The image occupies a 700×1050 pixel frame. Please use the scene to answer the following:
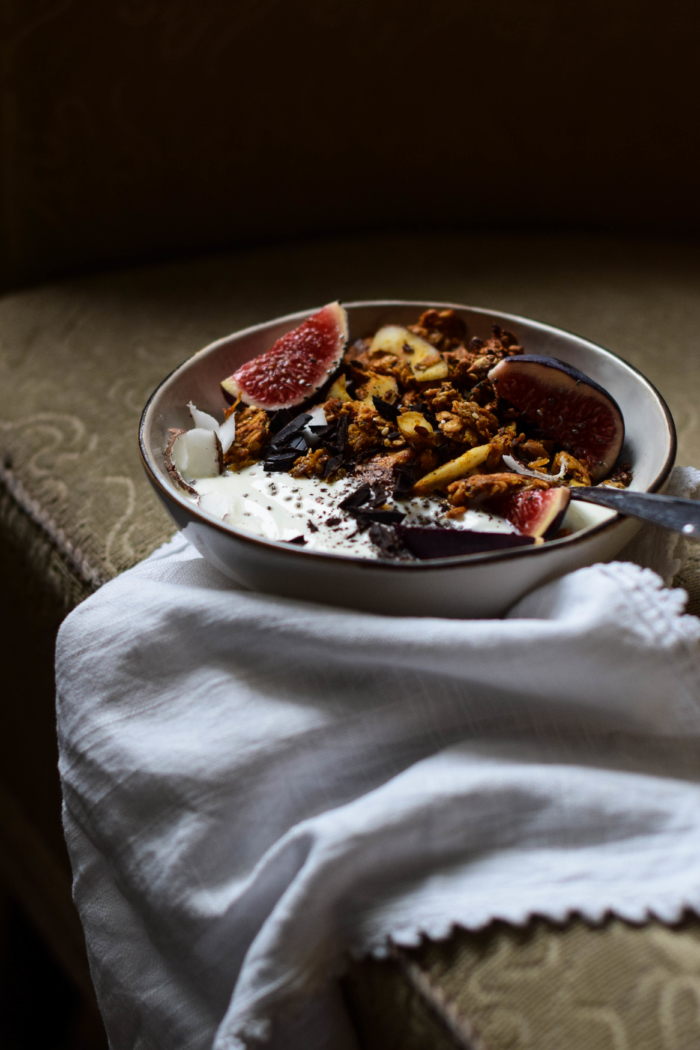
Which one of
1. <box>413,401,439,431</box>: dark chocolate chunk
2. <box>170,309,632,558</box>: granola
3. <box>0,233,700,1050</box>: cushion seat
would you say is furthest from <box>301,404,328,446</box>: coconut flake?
<box>0,233,700,1050</box>: cushion seat

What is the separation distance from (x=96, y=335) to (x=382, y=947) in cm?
132

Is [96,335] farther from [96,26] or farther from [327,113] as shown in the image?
[327,113]

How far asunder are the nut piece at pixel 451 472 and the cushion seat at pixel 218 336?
1.01ft

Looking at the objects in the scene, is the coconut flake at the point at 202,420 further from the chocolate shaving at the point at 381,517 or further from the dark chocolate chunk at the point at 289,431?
the chocolate shaving at the point at 381,517

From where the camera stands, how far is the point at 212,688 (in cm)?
72

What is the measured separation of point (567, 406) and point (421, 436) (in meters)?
0.18

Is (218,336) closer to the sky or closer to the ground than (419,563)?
closer to the sky

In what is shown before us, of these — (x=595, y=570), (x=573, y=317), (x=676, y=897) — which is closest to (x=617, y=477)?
(x=595, y=570)

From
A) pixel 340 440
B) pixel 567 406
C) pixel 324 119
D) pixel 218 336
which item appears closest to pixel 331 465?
pixel 340 440

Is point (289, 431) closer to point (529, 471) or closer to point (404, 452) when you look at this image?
point (404, 452)

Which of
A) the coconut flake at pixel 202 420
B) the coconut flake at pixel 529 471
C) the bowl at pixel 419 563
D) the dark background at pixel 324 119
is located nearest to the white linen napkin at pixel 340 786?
the bowl at pixel 419 563

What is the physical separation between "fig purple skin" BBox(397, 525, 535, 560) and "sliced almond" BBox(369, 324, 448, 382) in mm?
270

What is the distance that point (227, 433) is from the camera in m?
0.89

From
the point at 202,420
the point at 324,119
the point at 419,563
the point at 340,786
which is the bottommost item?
the point at 340,786
